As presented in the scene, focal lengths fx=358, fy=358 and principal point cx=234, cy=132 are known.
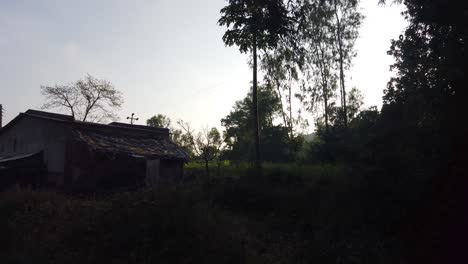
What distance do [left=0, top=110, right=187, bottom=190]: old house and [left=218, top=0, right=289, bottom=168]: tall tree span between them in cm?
671

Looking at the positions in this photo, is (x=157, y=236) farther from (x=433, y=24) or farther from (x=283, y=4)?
(x=433, y=24)

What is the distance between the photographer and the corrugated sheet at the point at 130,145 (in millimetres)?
20906

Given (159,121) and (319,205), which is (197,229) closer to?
(319,205)

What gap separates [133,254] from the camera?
8.04 meters

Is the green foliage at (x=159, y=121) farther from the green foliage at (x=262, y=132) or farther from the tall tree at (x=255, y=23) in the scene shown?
the tall tree at (x=255, y=23)

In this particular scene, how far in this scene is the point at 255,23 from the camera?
49.3 ft

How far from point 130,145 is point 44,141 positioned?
19.5 ft

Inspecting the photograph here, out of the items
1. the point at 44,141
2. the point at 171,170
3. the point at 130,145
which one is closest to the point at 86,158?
the point at 130,145

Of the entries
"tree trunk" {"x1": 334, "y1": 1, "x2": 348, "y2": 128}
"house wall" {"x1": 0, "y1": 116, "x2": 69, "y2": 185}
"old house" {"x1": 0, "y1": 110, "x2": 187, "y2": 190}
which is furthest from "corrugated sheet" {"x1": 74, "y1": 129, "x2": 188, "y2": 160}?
"tree trunk" {"x1": 334, "y1": 1, "x2": 348, "y2": 128}

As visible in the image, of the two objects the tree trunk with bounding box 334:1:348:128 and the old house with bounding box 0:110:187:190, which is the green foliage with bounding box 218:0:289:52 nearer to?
the old house with bounding box 0:110:187:190

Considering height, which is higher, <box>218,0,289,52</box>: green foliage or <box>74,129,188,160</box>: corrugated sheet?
<box>218,0,289,52</box>: green foliage

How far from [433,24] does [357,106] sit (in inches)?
962

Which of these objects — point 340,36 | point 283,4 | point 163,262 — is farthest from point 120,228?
point 340,36

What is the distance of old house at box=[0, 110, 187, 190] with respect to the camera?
2041 centimetres
